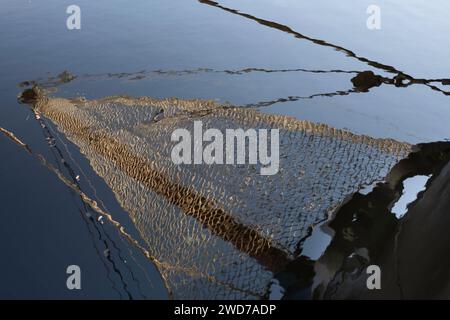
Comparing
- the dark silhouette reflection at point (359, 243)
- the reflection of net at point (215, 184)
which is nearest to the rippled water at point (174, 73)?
the reflection of net at point (215, 184)

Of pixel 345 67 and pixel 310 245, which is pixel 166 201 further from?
pixel 345 67

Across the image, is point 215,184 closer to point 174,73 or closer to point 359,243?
point 359,243

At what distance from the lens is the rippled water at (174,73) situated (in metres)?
2.97

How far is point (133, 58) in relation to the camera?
5477mm

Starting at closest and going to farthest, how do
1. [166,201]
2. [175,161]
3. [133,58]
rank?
1. [166,201]
2. [175,161]
3. [133,58]

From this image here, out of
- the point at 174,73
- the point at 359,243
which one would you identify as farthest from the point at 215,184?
the point at 174,73

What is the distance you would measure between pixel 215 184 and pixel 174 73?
2.26 meters

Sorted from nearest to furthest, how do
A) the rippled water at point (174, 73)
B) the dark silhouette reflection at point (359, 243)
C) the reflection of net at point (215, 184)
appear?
the dark silhouette reflection at point (359, 243) → the reflection of net at point (215, 184) → the rippled water at point (174, 73)

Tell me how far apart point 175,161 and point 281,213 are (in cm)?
79

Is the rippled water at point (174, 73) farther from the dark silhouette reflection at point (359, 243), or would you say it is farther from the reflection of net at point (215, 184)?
the dark silhouette reflection at point (359, 243)

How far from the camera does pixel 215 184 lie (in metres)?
2.94

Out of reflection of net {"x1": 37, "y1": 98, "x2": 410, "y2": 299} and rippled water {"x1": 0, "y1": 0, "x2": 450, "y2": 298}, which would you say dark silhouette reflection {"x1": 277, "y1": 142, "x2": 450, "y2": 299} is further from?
rippled water {"x1": 0, "y1": 0, "x2": 450, "y2": 298}

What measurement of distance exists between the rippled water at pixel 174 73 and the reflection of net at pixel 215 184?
26cm
